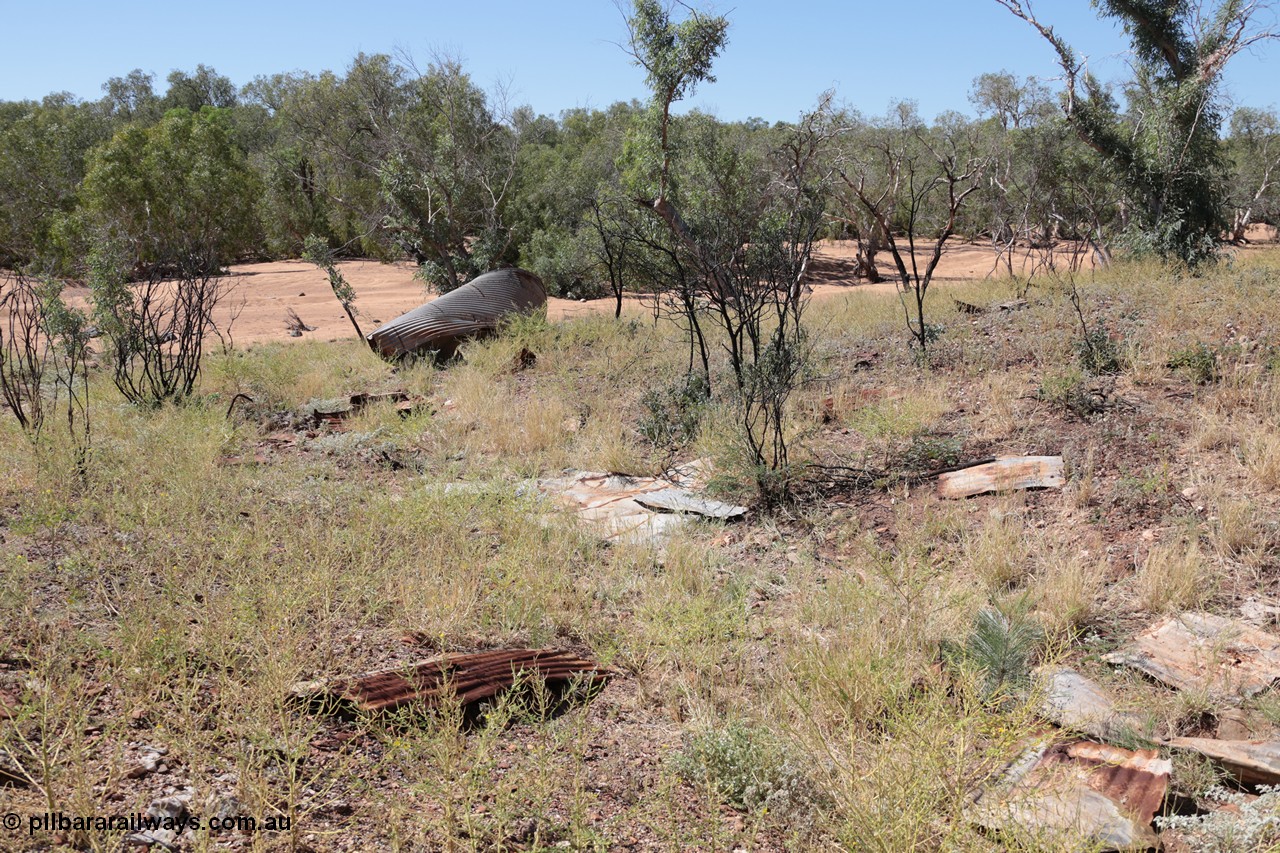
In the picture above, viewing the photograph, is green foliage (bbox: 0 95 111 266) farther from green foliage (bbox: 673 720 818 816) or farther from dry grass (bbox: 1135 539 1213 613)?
dry grass (bbox: 1135 539 1213 613)

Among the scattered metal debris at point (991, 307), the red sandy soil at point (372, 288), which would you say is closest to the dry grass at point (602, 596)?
the scattered metal debris at point (991, 307)

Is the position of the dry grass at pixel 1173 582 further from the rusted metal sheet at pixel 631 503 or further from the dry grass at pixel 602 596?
the rusted metal sheet at pixel 631 503

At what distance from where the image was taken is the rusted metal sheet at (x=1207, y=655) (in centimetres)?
321

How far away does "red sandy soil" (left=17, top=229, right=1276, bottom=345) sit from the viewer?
17078mm

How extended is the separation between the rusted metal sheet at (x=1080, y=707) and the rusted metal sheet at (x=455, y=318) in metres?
8.92

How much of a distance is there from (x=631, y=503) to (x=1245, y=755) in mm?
3701

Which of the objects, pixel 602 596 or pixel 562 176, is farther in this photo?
pixel 562 176

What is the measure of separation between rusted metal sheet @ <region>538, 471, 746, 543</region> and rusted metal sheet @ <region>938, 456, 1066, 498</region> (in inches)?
52.8

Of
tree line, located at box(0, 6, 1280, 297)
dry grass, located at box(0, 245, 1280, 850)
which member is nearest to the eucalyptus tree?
tree line, located at box(0, 6, 1280, 297)

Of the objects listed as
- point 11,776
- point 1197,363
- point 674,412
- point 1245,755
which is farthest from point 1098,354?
point 11,776

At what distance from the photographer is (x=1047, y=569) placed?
4.09 meters

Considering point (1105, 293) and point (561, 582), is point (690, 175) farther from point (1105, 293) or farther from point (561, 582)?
point (561, 582)

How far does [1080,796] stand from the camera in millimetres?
2486

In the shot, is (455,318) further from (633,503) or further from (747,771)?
(747,771)
